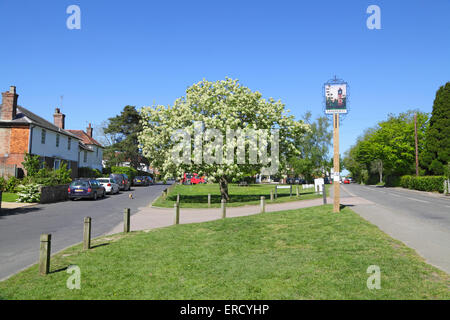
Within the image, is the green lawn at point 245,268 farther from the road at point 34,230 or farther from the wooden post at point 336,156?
the wooden post at point 336,156

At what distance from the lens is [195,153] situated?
20.9 meters

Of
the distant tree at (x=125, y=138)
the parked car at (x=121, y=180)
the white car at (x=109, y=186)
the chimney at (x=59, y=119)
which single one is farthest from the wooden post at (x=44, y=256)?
the distant tree at (x=125, y=138)

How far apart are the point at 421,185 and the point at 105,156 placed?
57884 mm

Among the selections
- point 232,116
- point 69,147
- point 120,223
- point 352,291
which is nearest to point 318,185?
point 232,116

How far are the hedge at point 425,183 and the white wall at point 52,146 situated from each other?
3958 cm

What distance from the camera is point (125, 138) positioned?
218 feet

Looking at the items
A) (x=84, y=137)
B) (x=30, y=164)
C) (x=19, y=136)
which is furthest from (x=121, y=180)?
(x=84, y=137)

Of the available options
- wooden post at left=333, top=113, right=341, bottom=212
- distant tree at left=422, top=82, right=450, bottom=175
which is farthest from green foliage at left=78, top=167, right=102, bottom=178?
distant tree at left=422, top=82, right=450, bottom=175

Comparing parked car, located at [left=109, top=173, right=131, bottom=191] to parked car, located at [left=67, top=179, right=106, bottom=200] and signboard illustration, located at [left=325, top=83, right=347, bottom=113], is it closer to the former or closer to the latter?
parked car, located at [left=67, top=179, right=106, bottom=200]

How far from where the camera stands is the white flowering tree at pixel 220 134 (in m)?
20.3

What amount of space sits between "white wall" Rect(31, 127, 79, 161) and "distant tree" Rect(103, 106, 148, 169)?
22031 millimetres

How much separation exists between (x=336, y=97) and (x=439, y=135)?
118 ft
